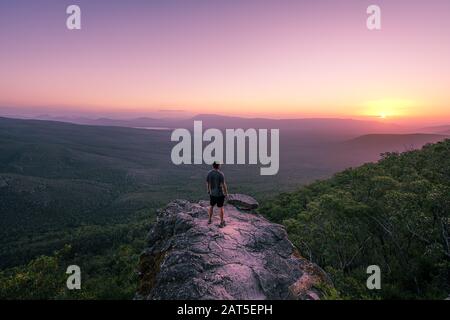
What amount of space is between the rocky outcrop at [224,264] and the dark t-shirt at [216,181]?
1660 millimetres

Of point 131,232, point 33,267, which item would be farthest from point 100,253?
point 33,267

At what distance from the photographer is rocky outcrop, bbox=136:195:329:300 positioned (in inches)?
366

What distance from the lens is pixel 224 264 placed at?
10250mm

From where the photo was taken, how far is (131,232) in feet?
217

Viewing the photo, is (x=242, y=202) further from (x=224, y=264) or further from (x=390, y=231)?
(x=390, y=231)

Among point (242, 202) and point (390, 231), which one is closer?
point (242, 202)

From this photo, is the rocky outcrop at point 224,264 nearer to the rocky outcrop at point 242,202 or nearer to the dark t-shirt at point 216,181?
the dark t-shirt at point 216,181

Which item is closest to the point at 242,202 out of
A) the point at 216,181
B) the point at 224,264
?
the point at 216,181

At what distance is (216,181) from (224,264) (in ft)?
12.0

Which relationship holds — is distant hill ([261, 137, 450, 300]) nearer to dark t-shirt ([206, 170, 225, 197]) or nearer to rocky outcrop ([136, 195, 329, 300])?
rocky outcrop ([136, 195, 329, 300])

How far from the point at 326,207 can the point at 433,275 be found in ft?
27.2

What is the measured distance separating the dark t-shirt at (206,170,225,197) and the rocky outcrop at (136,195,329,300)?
5.45 ft

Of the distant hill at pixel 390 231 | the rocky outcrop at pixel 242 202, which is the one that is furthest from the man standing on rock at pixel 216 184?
the distant hill at pixel 390 231

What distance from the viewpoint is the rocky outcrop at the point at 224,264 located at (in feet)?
30.5
